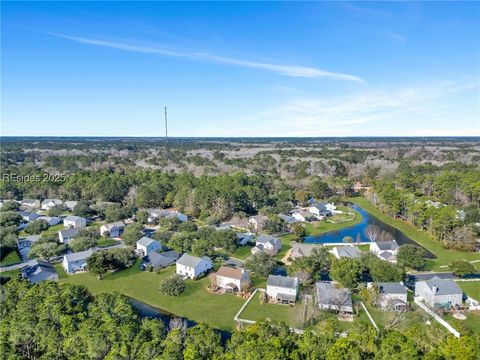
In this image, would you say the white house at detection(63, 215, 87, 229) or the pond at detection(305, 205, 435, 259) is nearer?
the pond at detection(305, 205, 435, 259)

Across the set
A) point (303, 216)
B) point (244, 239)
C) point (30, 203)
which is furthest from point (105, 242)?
point (303, 216)

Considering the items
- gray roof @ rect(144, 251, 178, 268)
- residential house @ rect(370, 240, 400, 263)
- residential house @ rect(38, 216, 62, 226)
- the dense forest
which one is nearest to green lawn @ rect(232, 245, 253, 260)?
gray roof @ rect(144, 251, 178, 268)

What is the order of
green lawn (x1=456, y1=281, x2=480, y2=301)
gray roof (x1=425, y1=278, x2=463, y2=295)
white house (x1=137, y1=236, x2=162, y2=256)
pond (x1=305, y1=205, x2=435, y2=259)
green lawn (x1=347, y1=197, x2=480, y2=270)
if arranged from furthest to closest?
pond (x1=305, y1=205, x2=435, y2=259)
white house (x1=137, y1=236, x2=162, y2=256)
green lawn (x1=347, y1=197, x2=480, y2=270)
green lawn (x1=456, y1=281, x2=480, y2=301)
gray roof (x1=425, y1=278, x2=463, y2=295)

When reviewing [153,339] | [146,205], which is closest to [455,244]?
[153,339]

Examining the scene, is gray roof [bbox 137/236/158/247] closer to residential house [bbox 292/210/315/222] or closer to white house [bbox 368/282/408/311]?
residential house [bbox 292/210/315/222]

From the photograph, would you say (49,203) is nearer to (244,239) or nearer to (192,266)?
(244,239)

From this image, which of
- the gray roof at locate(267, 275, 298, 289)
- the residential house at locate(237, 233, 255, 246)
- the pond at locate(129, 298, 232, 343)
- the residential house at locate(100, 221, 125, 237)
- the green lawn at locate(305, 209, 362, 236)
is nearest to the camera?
the pond at locate(129, 298, 232, 343)
